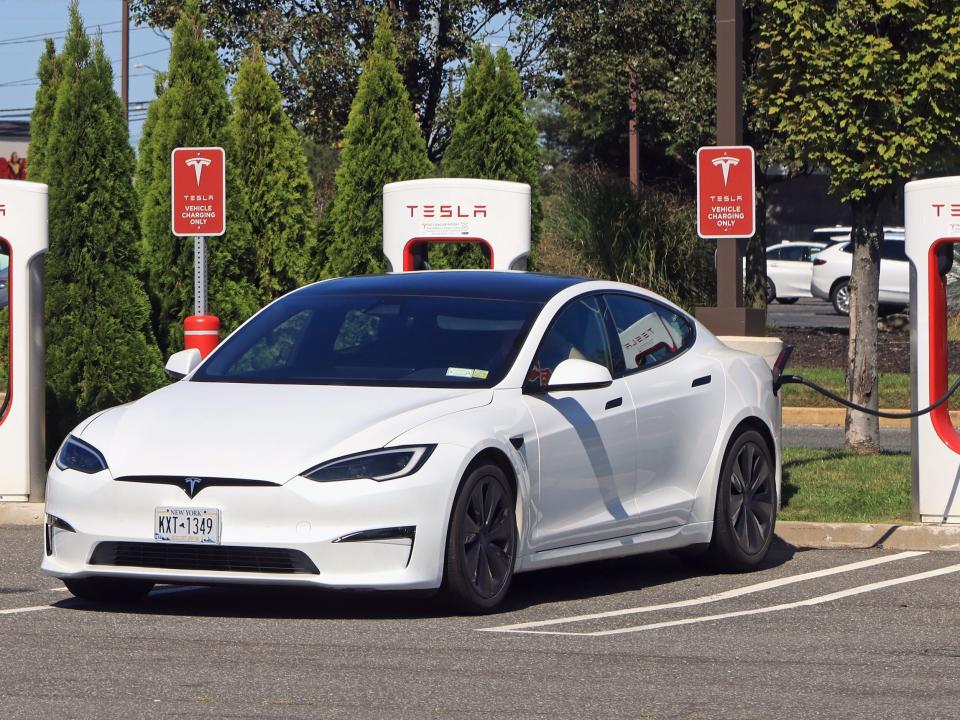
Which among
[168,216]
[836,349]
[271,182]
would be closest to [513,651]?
[168,216]

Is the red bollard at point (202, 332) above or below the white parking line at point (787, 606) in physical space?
above

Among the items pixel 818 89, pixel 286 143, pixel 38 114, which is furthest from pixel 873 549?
pixel 38 114

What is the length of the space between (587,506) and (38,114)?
661 inches

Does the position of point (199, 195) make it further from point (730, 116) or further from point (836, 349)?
point (836, 349)

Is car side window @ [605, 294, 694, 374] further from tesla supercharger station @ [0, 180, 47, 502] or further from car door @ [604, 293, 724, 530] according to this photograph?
tesla supercharger station @ [0, 180, 47, 502]

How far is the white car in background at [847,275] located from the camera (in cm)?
3619

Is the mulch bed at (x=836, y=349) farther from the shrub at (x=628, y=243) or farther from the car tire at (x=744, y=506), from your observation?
the car tire at (x=744, y=506)

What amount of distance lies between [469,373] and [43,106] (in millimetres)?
16976

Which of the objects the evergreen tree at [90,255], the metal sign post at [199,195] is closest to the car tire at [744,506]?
the metal sign post at [199,195]

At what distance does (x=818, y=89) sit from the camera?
1505 centimetres

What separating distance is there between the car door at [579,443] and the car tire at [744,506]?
0.80 m

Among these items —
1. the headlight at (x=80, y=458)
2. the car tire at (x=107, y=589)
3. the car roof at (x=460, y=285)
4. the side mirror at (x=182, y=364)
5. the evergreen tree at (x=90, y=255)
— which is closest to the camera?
the headlight at (x=80, y=458)

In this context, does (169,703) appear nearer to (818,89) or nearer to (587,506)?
(587,506)

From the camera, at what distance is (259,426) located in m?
8.01
